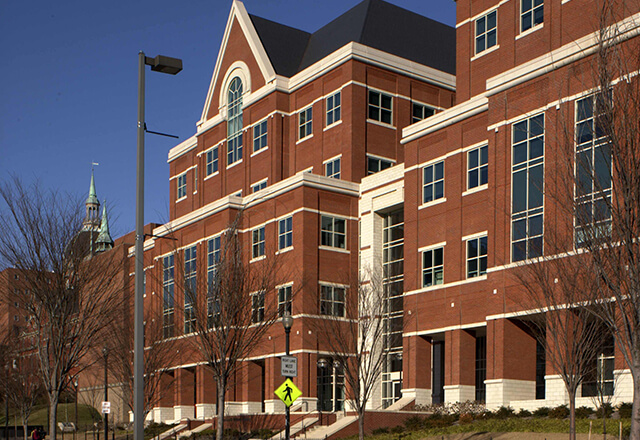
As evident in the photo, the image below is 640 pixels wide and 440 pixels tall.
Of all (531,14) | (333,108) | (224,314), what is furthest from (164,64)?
(333,108)

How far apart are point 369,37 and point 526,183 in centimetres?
2394

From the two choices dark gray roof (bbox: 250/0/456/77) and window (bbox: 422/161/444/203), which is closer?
window (bbox: 422/161/444/203)

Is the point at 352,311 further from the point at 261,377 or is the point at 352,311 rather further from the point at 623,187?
the point at 623,187

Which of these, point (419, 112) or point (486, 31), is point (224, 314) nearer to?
point (486, 31)

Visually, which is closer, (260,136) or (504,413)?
(504,413)

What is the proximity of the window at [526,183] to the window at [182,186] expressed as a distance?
40.4 meters

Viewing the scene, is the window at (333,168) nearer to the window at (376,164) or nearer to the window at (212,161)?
the window at (376,164)

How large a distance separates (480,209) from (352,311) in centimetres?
803

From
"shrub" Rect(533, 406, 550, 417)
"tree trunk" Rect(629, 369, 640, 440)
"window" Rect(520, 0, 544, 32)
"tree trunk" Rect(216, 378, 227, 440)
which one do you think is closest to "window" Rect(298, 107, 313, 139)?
"window" Rect(520, 0, 544, 32)

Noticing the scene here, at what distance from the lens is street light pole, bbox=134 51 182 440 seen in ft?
50.9

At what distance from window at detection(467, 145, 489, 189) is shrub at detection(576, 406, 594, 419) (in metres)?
13.4

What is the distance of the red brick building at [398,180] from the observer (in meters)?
37.8

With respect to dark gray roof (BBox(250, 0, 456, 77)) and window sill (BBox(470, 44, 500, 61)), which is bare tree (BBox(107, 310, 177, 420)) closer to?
dark gray roof (BBox(250, 0, 456, 77))

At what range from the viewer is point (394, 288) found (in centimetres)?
5003
